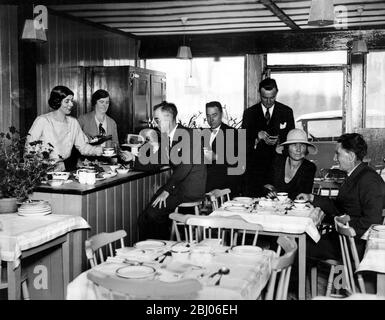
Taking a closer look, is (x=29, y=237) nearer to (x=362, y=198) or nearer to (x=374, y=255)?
(x=374, y=255)

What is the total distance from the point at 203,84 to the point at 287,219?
6.08 meters

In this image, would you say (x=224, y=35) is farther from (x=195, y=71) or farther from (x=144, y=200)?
(x=144, y=200)

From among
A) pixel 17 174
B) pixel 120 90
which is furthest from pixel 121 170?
pixel 120 90

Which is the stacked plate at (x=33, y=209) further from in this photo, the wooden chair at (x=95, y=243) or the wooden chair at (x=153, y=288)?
the wooden chair at (x=153, y=288)

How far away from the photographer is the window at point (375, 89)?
346 inches

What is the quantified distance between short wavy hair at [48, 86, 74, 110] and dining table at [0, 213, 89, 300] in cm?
155

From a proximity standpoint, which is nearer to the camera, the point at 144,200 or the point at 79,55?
the point at 144,200

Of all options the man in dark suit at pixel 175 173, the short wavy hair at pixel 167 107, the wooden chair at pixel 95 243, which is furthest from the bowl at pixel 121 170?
the wooden chair at pixel 95 243

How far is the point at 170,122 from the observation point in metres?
5.04

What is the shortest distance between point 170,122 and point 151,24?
3.72 metres

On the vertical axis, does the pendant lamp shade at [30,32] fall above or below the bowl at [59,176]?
above

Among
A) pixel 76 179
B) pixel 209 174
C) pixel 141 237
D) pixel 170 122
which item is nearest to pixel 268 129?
pixel 209 174

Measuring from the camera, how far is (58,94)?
16.6ft

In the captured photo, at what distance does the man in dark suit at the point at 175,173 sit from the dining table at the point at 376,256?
72.6 inches
